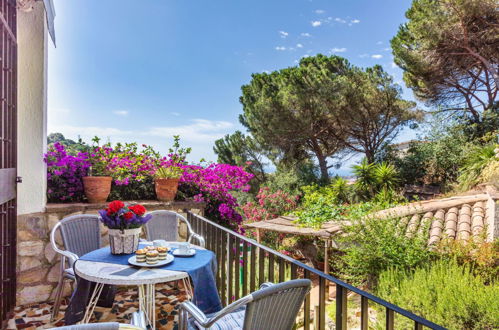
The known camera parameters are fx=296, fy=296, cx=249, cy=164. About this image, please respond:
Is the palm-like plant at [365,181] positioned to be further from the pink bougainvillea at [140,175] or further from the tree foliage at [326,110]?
the pink bougainvillea at [140,175]

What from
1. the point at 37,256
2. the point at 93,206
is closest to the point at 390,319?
the point at 93,206

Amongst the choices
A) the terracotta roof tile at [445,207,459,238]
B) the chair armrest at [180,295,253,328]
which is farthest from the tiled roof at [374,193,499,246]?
the chair armrest at [180,295,253,328]

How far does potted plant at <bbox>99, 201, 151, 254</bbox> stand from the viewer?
1.82 m

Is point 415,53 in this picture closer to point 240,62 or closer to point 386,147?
point 386,147

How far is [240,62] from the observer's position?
1414 cm

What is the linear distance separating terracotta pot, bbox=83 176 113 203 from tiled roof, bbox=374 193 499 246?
436 cm

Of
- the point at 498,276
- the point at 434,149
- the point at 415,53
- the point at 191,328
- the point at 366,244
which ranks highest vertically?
the point at 415,53

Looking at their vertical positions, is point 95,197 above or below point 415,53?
below

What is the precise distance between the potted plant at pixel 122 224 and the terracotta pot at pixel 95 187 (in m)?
1.22

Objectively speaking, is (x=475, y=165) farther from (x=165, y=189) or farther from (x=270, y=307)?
(x=270, y=307)

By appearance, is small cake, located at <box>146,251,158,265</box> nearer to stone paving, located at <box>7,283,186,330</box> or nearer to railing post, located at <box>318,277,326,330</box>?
stone paving, located at <box>7,283,186,330</box>

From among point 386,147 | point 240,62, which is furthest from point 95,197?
point 240,62

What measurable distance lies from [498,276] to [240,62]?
1257 cm

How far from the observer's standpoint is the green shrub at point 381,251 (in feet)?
14.0
